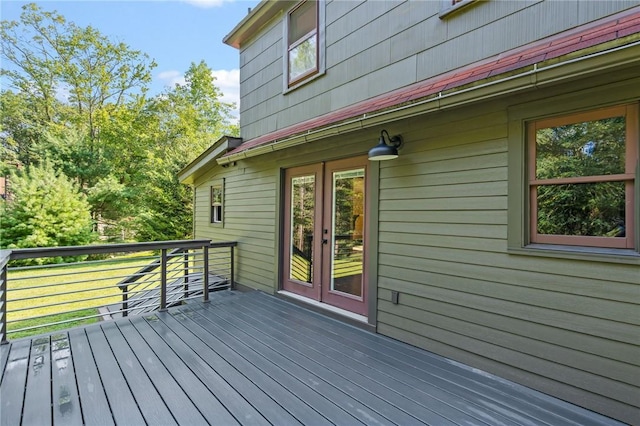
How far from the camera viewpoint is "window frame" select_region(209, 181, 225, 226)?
6.81 metres

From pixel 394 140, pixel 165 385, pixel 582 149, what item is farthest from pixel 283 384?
pixel 582 149

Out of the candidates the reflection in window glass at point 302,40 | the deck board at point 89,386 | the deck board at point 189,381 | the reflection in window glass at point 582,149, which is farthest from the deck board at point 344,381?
the reflection in window glass at point 302,40

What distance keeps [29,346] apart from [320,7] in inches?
201

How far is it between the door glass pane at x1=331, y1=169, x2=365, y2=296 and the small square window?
3.66 metres

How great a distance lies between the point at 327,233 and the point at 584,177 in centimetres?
271

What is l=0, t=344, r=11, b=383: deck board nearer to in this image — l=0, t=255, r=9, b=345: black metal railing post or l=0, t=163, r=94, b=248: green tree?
l=0, t=255, r=9, b=345: black metal railing post

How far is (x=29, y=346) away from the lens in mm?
2990

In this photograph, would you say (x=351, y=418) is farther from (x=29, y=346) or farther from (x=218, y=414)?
(x=29, y=346)

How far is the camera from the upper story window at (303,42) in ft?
14.7

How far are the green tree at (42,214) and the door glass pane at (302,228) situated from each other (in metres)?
10.5

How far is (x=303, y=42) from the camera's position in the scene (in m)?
4.75

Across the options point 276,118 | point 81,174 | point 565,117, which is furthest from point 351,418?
point 81,174

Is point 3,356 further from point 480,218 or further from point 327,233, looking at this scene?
point 480,218

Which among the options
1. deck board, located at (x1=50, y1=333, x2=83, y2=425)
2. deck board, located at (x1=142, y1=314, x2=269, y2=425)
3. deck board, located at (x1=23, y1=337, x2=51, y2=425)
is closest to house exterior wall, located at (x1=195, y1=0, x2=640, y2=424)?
deck board, located at (x1=142, y1=314, x2=269, y2=425)
